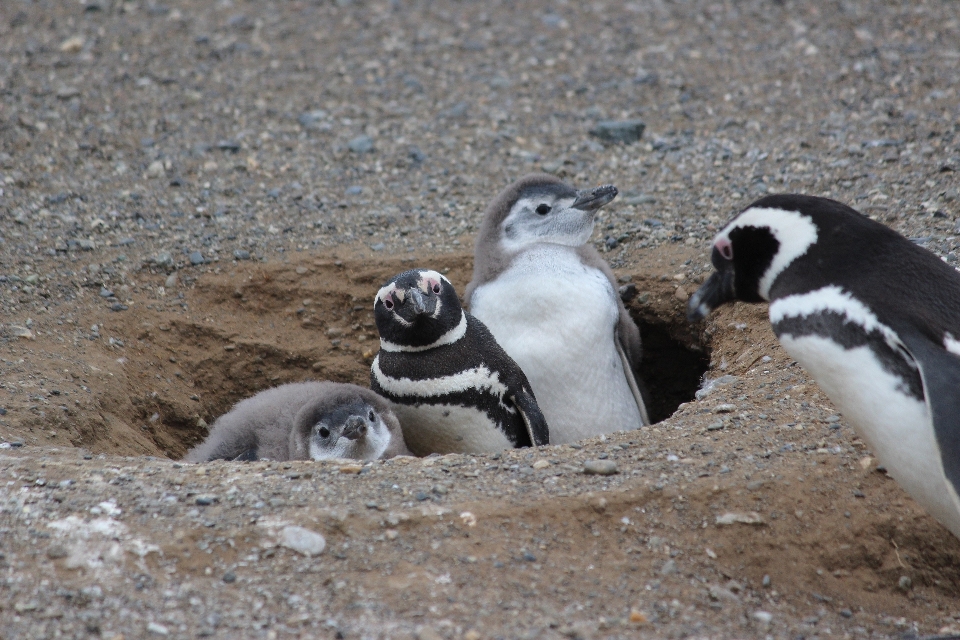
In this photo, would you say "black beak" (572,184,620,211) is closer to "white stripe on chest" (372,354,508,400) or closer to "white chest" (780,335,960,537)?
"white stripe on chest" (372,354,508,400)

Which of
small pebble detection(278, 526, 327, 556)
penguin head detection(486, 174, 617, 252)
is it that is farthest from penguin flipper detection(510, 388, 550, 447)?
small pebble detection(278, 526, 327, 556)

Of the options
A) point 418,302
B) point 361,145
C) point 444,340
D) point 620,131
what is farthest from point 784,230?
point 361,145

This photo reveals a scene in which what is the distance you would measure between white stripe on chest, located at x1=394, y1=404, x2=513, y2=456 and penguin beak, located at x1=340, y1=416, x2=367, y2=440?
497 mm

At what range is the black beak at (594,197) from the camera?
14.6ft

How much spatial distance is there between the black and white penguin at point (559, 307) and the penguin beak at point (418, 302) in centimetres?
63

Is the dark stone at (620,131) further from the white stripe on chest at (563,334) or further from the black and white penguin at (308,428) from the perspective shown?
the black and white penguin at (308,428)

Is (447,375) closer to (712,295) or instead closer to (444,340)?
(444,340)

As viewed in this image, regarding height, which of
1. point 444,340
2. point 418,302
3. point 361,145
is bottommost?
point 444,340

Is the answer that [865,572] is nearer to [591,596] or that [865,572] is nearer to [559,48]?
[591,596]

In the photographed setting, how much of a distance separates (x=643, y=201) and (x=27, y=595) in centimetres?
368

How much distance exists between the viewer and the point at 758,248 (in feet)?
9.54

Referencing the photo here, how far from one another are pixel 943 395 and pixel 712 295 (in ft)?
2.81

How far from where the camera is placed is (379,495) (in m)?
Result: 2.81

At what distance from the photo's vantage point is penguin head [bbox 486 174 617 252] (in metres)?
4.49
